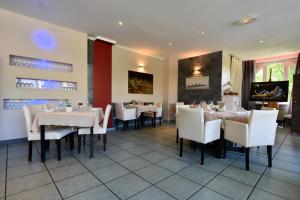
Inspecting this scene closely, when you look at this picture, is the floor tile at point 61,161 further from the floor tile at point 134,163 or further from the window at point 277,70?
the window at point 277,70

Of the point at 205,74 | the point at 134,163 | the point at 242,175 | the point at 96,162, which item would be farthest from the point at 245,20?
the point at 96,162

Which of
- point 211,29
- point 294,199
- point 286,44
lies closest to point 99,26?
point 211,29

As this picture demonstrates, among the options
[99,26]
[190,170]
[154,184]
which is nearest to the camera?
Result: [154,184]

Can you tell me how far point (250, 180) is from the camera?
2.03 metres

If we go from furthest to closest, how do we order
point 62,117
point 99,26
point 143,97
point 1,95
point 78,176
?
point 143,97 → point 99,26 → point 1,95 → point 62,117 → point 78,176

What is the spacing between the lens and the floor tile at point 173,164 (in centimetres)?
236

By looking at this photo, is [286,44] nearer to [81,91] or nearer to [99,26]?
[99,26]

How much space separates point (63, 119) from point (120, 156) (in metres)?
1.20

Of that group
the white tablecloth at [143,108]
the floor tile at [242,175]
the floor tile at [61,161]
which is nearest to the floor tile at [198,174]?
the floor tile at [242,175]

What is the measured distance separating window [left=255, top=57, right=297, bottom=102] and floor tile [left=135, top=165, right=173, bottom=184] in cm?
735

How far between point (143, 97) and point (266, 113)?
469 cm

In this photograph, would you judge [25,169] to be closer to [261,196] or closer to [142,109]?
[261,196]

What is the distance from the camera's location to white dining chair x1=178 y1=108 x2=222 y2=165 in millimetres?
2506

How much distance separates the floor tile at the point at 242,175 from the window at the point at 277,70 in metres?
6.42
